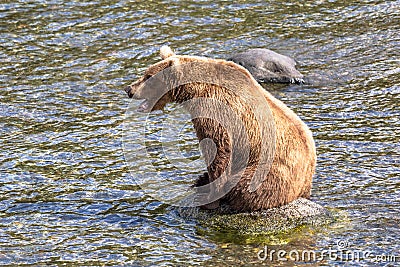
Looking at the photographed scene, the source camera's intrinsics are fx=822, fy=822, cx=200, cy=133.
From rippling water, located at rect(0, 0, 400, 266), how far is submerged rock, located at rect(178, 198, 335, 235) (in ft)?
0.52

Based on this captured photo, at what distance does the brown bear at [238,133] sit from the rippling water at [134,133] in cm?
50

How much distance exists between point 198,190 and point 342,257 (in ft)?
5.93

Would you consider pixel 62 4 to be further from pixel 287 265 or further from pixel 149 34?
pixel 287 265

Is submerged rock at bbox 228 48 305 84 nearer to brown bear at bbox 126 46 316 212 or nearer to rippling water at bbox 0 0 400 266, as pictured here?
rippling water at bbox 0 0 400 266

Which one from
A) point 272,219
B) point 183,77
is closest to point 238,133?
point 183,77

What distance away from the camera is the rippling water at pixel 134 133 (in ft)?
26.3

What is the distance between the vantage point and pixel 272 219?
27.0 feet

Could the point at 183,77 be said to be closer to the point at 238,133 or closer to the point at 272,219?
the point at 238,133

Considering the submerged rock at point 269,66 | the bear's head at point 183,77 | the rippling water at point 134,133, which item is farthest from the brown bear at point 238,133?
the submerged rock at point 269,66

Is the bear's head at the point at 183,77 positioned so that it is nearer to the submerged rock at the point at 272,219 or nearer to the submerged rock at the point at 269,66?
the submerged rock at the point at 272,219

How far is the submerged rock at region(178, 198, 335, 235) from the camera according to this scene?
8180mm

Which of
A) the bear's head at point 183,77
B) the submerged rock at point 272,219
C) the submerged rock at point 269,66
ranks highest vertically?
the bear's head at point 183,77

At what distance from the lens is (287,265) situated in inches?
296

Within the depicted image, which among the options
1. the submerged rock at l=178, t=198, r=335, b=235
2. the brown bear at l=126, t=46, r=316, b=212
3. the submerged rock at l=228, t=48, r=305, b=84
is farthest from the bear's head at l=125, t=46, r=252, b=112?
the submerged rock at l=228, t=48, r=305, b=84
